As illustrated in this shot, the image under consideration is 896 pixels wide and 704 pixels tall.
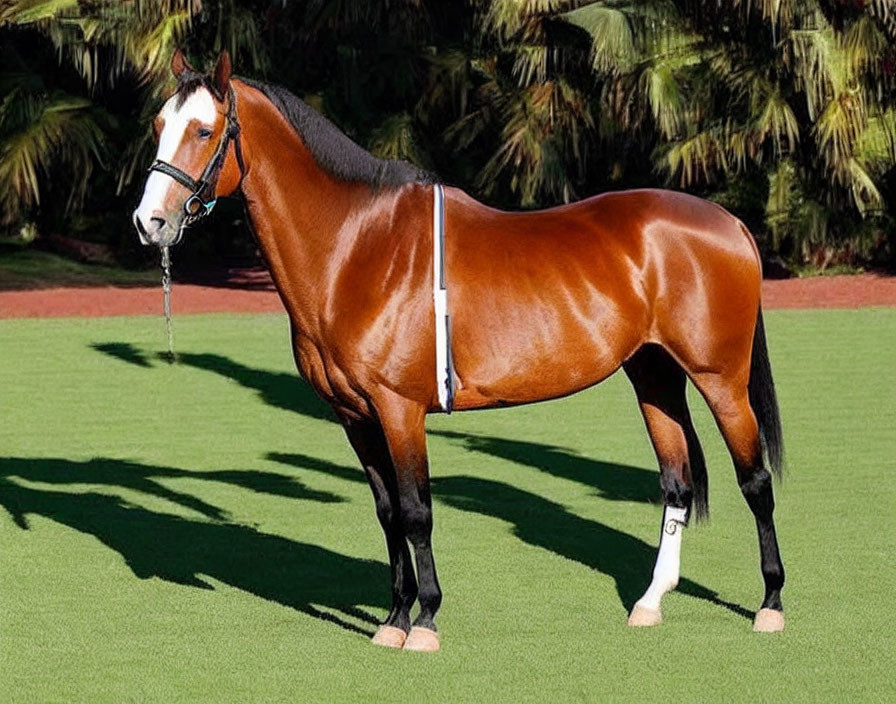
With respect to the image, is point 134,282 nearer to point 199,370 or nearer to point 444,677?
point 199,370

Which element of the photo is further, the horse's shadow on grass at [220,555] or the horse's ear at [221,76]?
the horse's shadow on grass at [220,555]

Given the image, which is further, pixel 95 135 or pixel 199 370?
pixel 95 135

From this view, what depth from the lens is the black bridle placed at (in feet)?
19.8

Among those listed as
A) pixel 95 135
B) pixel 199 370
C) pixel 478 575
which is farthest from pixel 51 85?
pixel 478 575

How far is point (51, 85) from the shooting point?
22.5 metres

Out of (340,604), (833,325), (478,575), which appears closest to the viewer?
(340,604)

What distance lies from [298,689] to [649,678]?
1.19 m

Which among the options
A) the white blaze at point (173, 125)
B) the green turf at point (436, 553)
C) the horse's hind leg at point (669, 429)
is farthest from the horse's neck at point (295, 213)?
the horse's hind leg at point (669, 429)

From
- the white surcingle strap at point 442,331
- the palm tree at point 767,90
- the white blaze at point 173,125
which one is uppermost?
the white blaze at point 173,125

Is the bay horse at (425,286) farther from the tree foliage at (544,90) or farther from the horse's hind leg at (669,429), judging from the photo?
the tree foliage at (544,90)

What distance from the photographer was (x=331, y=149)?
6.41 metres

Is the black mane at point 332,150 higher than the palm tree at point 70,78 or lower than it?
higher

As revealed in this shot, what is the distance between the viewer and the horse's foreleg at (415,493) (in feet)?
20.5

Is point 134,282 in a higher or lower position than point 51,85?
lower
